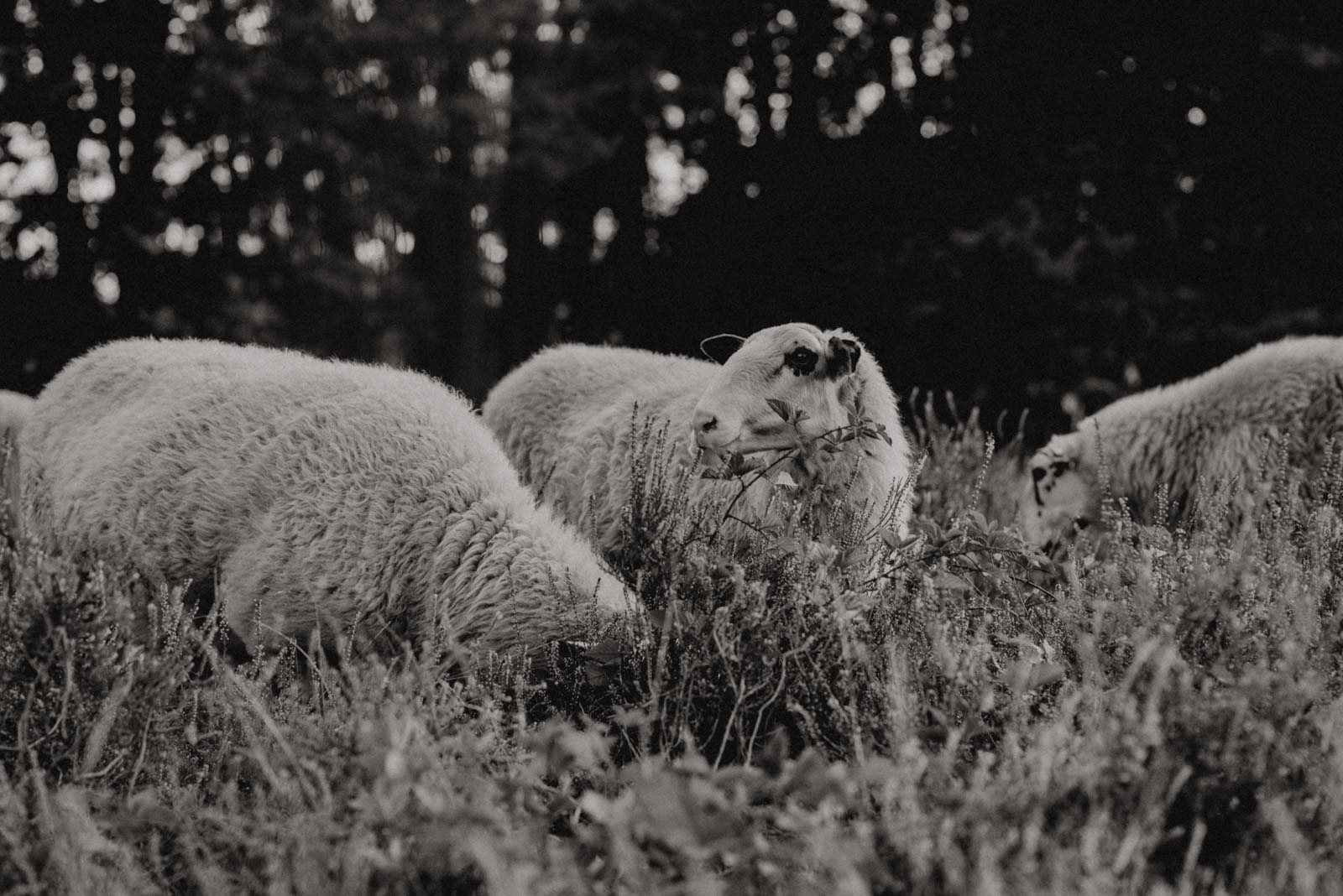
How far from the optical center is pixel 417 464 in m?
3.78

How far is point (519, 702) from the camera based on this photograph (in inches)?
106

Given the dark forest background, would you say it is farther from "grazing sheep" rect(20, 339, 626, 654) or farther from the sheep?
"grazing sheep" rect(20, 339, 626, 654)

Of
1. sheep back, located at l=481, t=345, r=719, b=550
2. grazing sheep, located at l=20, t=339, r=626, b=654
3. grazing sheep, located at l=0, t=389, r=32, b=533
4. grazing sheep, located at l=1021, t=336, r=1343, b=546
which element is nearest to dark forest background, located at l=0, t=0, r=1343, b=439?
grazing sheep, located at l=1021, t=336, r=1343, b=546

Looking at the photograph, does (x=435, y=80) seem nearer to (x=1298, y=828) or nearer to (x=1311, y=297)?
(x=1311, y=297)

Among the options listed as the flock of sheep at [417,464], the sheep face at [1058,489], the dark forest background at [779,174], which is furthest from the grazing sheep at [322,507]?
the dark forest background at [779,174]

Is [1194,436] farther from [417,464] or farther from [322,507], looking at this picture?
[322,507]

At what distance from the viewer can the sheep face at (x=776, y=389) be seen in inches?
169

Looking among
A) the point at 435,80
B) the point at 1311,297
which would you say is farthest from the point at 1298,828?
the point at 435,80

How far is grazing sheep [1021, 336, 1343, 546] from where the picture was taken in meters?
5.62

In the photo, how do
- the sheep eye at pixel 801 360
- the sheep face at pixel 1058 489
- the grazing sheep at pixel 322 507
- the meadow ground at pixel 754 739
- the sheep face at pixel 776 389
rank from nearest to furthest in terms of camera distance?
the meadow ground at pixel 754 739 < the grazing sheep at pixel 322 507 < the sheep face at pixel 776 389 < the sheep eye at pixel 801 360 < the sheep face at pixel 1058 489

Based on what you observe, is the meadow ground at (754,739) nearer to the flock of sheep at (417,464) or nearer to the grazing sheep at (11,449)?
the flock of sheep at (417,464)

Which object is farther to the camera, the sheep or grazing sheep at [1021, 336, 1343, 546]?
grazing sheep at [1021, 336, 1343, 546]

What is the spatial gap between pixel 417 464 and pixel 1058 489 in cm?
399

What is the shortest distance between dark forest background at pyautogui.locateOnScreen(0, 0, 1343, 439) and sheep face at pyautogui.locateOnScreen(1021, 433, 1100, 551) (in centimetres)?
566
